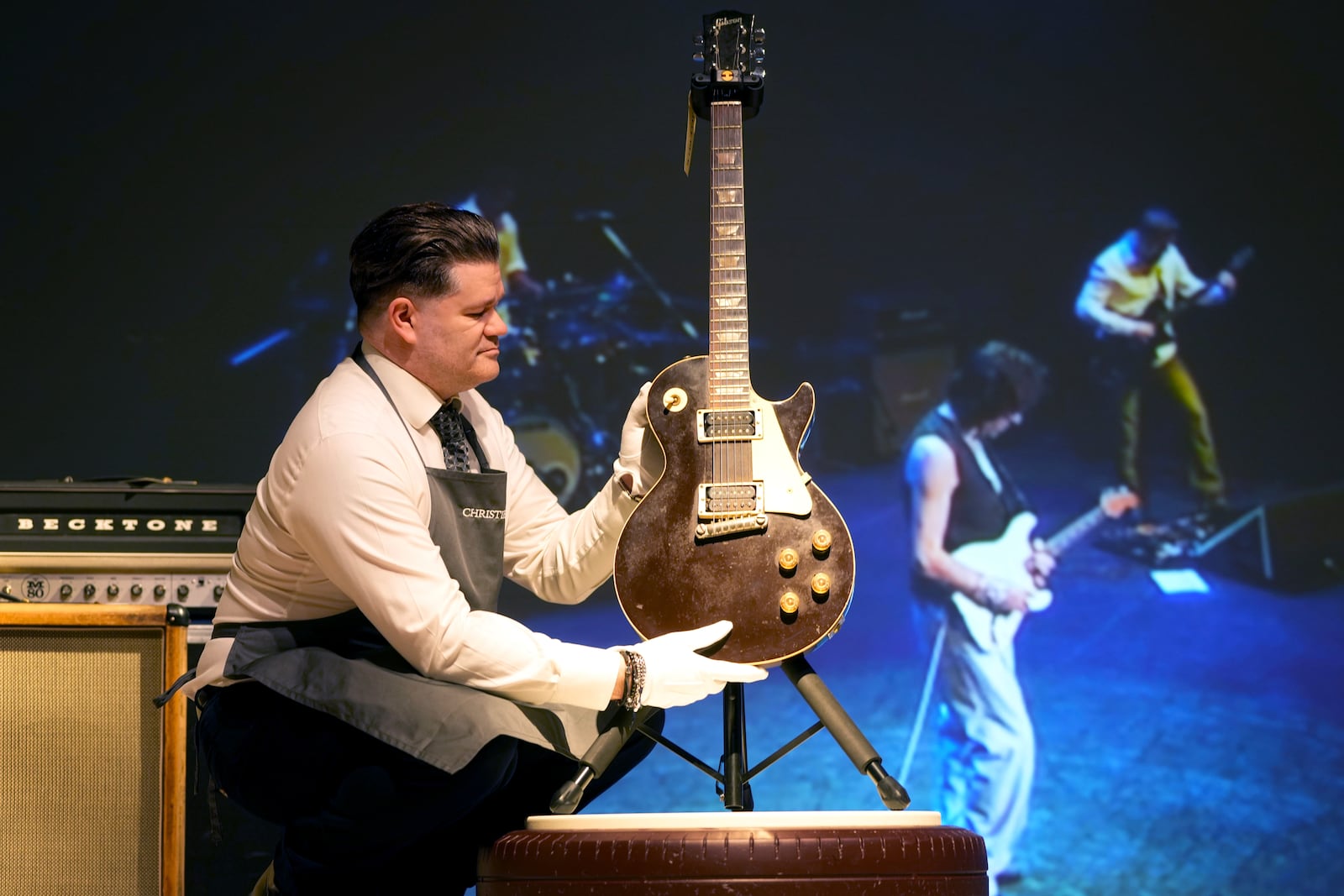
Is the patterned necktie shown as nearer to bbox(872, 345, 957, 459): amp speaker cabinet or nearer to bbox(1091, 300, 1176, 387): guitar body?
bbox(872, 345, 957, 459): amp speaker cabinet

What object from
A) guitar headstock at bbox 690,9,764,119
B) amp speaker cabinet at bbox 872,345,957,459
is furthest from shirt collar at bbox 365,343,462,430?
amp speaker cabinet at bbox 872,345,957,459

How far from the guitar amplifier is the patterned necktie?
0.62 m

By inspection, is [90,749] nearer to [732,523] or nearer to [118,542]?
[118,542]

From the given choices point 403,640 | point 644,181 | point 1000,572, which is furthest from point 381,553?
point 1000,572

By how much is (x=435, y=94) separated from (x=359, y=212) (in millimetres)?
359

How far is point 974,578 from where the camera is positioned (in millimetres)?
3201

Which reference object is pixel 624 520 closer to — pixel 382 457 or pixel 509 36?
pixel 382 457

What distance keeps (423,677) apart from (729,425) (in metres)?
0.56

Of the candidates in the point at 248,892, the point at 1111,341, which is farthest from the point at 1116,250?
the point at 248,892

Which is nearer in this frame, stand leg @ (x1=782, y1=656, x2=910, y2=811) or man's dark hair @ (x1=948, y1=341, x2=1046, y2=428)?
stand leg @ (x1=782, y1=656, x2=910, y2=811)

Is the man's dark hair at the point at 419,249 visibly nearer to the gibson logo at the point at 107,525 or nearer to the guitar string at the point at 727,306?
the guitar string at the point at 727,306

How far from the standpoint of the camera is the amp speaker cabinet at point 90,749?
6.77 ft

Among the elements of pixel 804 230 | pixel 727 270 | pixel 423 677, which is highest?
pixel 804 230

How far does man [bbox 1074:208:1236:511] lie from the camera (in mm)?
3197
